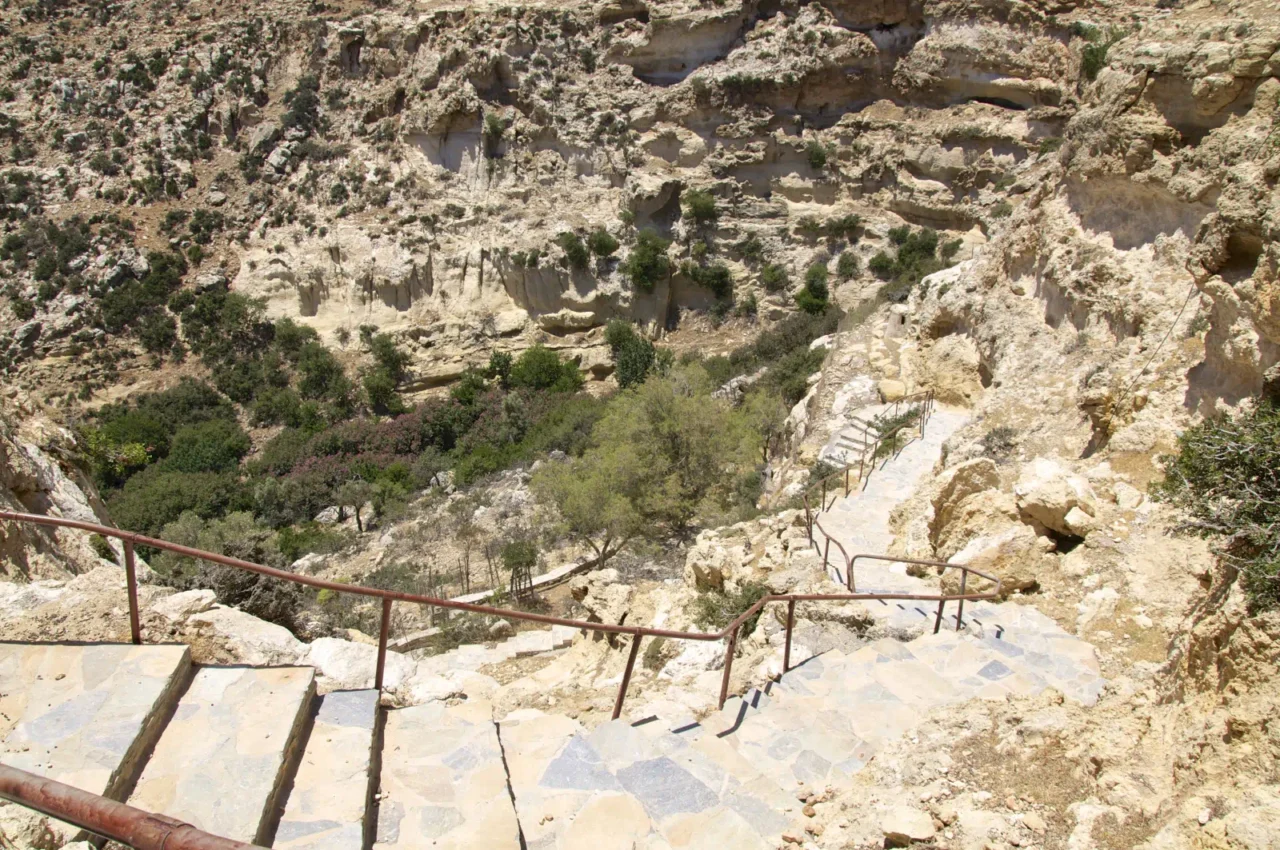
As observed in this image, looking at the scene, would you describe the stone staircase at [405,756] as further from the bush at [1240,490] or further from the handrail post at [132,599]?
the bush at [1240,490]

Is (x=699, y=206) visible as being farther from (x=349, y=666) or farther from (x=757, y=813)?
(x=757, y=813)

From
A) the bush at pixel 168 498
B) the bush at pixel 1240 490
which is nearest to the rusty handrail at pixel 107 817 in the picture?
the bush at pixel 1240 490

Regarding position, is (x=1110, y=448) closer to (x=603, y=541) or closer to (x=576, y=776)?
(x=576, y=776)

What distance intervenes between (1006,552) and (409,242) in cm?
3076

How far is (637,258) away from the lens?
32.2 m

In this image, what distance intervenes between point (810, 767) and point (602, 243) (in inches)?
1176

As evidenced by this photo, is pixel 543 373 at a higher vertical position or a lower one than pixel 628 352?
lower

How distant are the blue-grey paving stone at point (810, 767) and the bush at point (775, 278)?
29.5 meters

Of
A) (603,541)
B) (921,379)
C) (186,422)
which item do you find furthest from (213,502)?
(921,379)

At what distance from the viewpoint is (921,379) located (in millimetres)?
16469

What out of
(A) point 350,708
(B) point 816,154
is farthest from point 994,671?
(B) point 816,154

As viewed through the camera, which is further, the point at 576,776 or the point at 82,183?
the point at 82,183

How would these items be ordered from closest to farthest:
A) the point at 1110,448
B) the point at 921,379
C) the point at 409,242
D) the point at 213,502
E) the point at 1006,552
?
1. the point at 1006,552
2. the point at 1110,448
3. the point at 921,379
4. the point at 213,502
5. the point at 409,242

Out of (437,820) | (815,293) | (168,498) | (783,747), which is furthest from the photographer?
(815,293)
